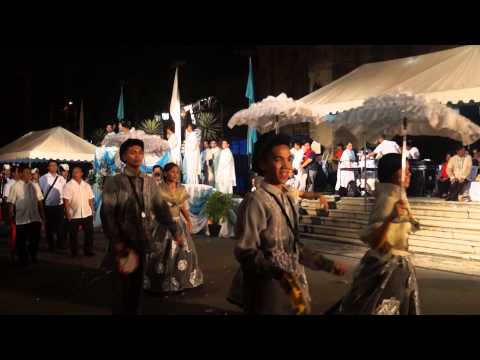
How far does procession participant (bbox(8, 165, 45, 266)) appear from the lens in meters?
10.3

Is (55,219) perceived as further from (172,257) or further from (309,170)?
(309,170)

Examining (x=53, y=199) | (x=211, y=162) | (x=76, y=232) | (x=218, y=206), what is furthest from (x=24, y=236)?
(x=211, y=162)

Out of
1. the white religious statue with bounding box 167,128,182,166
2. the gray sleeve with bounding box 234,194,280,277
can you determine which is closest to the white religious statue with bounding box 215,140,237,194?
the white religious statue with bounding box 167,128,182,166

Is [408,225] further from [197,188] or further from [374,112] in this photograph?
[197,188]

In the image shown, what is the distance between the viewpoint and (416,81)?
13.2 metres

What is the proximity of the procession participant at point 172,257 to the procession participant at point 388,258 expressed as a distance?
372 centimetres

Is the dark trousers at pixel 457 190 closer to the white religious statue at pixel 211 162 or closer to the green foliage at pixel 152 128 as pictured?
the white religious statue at pixel 211 162

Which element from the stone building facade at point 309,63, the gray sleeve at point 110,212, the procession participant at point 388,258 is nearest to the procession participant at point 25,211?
the gray sleeve at point 110,212

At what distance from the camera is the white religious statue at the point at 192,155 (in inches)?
665

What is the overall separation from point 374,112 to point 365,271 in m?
6.89

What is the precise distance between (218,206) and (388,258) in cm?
1045

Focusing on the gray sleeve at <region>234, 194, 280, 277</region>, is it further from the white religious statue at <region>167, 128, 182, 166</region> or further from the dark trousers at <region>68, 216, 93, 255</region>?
the white religious statue at <region>167, 128, 182, 166</region>

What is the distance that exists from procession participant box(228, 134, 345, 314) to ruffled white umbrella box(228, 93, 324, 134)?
10104 millimetres

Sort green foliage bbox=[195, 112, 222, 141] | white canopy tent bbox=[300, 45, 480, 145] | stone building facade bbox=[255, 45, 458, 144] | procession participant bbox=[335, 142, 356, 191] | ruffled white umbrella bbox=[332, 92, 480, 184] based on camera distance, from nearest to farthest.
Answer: ruffled white umbrella bbox=[332, 92, 480, 184] < white canopy tent bbox=[300, 45, 480, 145] < procession participant bbox=[335, 142, 356, 191] < green foliage bbox=[195, 112, 222, 141] < stone building facade bbox=[255, 45, 458, 144]
